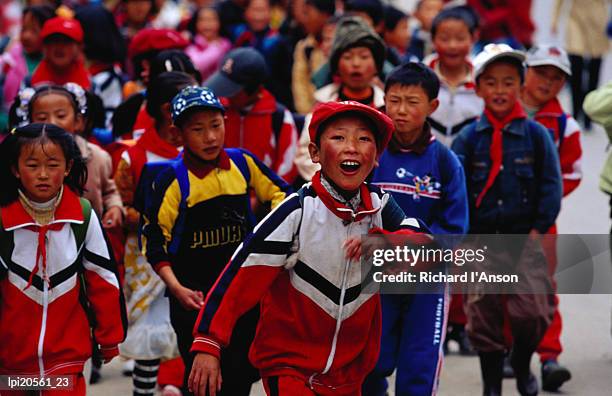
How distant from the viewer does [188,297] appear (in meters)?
5.18

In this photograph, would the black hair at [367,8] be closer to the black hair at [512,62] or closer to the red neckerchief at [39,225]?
the black hair at [512,62]

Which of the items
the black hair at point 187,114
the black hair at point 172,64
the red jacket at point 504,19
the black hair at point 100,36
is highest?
the red jacket at point 504,19

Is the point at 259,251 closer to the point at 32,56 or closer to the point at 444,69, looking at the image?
the point at 444,69

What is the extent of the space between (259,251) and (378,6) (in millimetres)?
5882

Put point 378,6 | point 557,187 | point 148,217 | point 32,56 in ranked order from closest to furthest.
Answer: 1. point 148,217
2. point 557,187
3. point 32,56
4. point 378,6

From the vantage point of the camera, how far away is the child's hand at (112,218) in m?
6.22

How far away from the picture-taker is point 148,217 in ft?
18.0

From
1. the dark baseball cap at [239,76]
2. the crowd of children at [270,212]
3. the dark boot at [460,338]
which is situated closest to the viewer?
the crowd of children at [270,212]

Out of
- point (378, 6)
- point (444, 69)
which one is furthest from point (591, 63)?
point (444, 69)

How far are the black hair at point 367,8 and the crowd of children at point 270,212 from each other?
5.55 feet

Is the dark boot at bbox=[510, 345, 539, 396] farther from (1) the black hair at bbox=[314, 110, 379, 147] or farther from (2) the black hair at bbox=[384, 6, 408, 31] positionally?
(2) the black hair at bbox=[384, 6, 408, 31]

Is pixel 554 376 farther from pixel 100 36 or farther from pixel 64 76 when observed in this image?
pixel 100 36

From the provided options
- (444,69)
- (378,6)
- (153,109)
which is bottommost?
(153,109)

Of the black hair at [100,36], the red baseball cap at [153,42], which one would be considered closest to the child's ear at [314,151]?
the red baseball cap at [153,42]
